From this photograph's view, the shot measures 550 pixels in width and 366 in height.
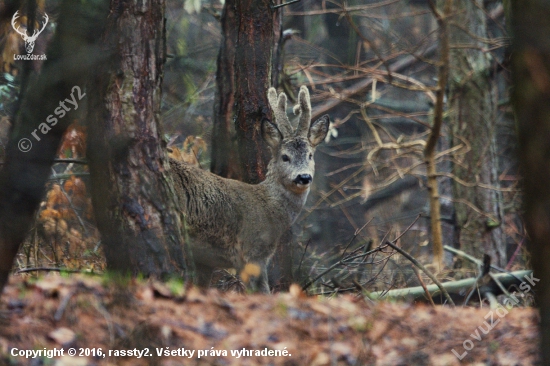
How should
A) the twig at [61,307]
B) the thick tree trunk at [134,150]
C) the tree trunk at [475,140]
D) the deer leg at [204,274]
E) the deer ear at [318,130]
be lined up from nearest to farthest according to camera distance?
1. the twig at [61,307]
2. the thick tree trunk at [134,150]
3. the deer leg at [204,274]
4. the deer ear at [318,130]
5. the tree trunk at [475,140]

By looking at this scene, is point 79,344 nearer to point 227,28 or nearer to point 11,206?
point 11,206

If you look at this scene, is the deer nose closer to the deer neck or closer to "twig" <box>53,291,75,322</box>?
the deer neck

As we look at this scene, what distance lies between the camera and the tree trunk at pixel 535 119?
2.91 meters

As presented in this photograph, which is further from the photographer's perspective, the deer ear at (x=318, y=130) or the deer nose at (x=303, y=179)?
the deer ear at (x=318, y=130)

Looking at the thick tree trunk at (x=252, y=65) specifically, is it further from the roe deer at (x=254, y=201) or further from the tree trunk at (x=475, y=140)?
the tree trunk at (x=475, y=140)

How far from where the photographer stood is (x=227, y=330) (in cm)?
456

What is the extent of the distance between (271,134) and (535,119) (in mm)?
5525

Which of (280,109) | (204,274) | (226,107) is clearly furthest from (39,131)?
(226,107)

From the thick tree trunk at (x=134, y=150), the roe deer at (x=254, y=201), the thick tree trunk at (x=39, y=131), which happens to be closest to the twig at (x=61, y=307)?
the thick tree trunk at (x=39, y=131)

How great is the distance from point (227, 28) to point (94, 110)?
12.9 ft

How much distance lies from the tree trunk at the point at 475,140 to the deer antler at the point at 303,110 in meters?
4.99

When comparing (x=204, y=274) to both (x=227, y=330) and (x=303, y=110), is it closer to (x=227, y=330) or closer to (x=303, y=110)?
(x=303, y=110)

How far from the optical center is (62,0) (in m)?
4.10

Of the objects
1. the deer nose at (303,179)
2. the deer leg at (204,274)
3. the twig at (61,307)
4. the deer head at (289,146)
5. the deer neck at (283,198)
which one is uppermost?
the deer head at (289,146)
